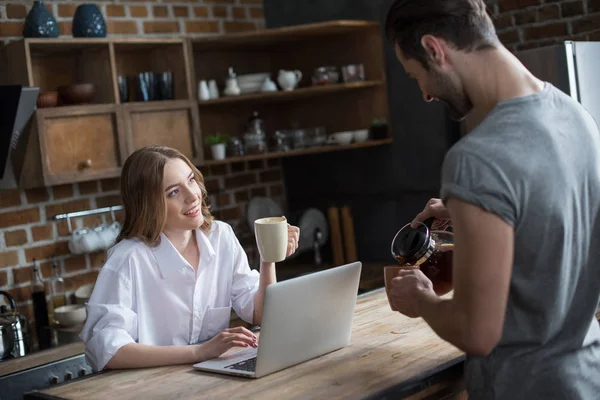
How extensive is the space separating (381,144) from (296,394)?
283 cm

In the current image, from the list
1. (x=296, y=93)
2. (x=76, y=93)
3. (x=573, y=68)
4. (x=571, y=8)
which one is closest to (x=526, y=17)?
(x=571, y=8)

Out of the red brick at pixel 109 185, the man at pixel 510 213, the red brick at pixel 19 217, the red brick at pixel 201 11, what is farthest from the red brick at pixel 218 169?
the man at pixel 510 213

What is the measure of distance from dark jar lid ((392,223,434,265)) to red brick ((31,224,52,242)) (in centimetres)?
232

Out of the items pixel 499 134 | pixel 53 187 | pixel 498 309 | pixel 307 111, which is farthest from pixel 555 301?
pixel 307 111

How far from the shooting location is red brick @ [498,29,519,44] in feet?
13.3

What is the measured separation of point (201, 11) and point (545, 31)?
1798 mm

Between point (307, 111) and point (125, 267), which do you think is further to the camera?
point (307, 111)

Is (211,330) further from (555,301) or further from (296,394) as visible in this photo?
(555,301)

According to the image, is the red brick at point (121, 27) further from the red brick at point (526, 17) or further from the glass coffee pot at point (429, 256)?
the glass coffee pot at point (429, 256)

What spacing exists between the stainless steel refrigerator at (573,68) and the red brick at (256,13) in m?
1.81

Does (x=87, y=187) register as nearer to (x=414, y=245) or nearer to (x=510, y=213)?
(x=414, y=245)

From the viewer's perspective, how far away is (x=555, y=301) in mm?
1554

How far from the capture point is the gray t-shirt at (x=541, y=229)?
1466 millimetres

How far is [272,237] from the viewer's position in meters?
2.12
